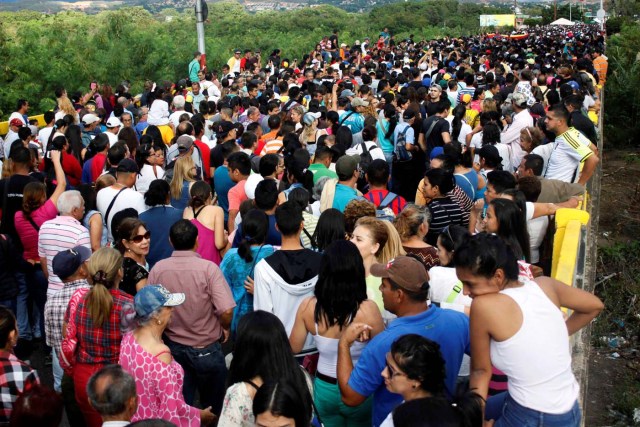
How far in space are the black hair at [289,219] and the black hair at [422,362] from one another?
174cm

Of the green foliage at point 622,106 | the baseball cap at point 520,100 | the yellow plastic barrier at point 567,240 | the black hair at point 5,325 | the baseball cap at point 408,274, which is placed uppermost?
the baseball cap at point 520,100

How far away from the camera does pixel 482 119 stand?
31.6 ft

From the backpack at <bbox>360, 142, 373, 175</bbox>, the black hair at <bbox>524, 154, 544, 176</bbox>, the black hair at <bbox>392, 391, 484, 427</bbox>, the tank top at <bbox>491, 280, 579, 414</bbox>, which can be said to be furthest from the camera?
the backpack at <bbox>360, 142, 373, 175</bbox>

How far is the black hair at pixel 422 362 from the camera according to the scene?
315 cm

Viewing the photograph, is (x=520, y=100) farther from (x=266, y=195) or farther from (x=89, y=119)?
(x=89, y=119)

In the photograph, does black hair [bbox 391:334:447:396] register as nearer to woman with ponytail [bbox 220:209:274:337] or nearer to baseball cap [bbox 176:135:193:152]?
woman with ponytail [bbox 220:209:274:337]

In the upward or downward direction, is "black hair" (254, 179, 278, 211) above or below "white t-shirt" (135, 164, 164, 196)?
above

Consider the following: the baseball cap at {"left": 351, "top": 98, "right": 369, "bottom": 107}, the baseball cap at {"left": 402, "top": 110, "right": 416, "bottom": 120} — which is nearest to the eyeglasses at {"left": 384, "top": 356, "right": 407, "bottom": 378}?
the baseball cap at {"left": 402, "top": 110, "right": 416, "bottom": 120}

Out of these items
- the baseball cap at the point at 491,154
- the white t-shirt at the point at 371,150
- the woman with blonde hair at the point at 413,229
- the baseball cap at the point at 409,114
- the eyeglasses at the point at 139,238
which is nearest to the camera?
the woman with blonde hair at the point at 413,229

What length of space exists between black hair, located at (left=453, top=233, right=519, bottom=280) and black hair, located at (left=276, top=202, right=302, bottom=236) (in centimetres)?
152

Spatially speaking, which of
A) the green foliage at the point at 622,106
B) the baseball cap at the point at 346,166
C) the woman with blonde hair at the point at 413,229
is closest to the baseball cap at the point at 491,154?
the baseball cap at the point at 346,166

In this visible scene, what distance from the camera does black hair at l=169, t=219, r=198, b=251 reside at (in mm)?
4898

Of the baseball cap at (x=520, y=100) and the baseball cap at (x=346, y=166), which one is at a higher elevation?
the baseball cap at (x=520, y=100)

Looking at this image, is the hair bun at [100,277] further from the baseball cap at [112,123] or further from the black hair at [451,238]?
the baseball cap at [112,123]
